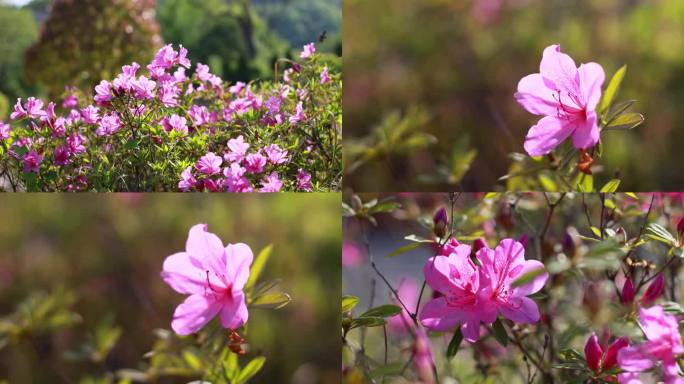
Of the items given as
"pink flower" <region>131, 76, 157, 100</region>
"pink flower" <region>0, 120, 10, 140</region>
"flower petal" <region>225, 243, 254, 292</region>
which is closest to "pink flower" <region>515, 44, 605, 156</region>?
"flower petal" <region>225, 243, 254, 292</region>

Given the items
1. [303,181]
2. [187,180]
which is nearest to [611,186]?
[303,181]

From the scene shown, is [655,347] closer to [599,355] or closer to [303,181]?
[599,355]

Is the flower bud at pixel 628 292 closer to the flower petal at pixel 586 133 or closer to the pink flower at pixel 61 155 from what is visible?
the flower petal at pixel 586 133

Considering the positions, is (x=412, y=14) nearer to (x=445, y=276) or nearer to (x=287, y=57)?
(x=287, y=57)

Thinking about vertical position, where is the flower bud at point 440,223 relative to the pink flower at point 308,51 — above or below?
below

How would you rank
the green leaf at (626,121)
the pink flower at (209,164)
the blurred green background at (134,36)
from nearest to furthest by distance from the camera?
the green leaf at (626,121), the pink flower at (209,164), the blurred green background at (134,36)

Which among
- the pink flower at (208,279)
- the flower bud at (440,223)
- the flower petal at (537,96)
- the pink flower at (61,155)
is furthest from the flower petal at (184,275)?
the flower petal at (537,96)
